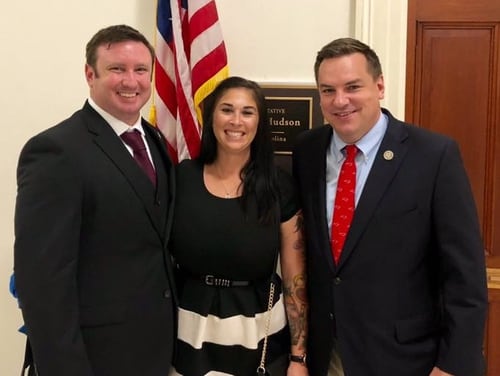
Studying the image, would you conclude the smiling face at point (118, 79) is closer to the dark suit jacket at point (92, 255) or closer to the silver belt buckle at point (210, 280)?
the dark suit jacket at point (92, 255)

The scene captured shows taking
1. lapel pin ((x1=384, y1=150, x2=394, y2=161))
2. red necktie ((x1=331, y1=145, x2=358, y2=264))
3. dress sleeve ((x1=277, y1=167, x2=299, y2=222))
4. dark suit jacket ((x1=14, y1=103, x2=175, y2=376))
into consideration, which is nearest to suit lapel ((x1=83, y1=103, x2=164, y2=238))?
dark suit jacket ((x1=14, y1=103, x2=175, y2=376))

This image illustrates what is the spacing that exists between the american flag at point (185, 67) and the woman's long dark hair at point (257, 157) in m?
0.32

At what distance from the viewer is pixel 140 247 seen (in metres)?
1.60

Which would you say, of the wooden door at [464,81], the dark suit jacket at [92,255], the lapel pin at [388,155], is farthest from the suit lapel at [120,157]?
the wooden door at [464,81]

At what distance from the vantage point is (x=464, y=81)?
7.63 ft

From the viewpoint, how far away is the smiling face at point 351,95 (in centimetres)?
164

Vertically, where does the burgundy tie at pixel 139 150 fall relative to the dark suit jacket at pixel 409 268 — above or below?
above

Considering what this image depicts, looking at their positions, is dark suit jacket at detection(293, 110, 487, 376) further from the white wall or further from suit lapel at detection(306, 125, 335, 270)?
the white wall

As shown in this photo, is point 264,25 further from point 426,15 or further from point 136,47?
point 136,47

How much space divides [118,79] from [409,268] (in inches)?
40.4

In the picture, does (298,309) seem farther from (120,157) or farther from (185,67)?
(185,67)

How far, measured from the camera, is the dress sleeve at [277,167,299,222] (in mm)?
1810

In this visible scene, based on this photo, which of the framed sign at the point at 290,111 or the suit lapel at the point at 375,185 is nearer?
the suit lapel at the point at 375,185

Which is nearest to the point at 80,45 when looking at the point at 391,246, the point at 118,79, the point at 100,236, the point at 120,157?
the point at 118,79
